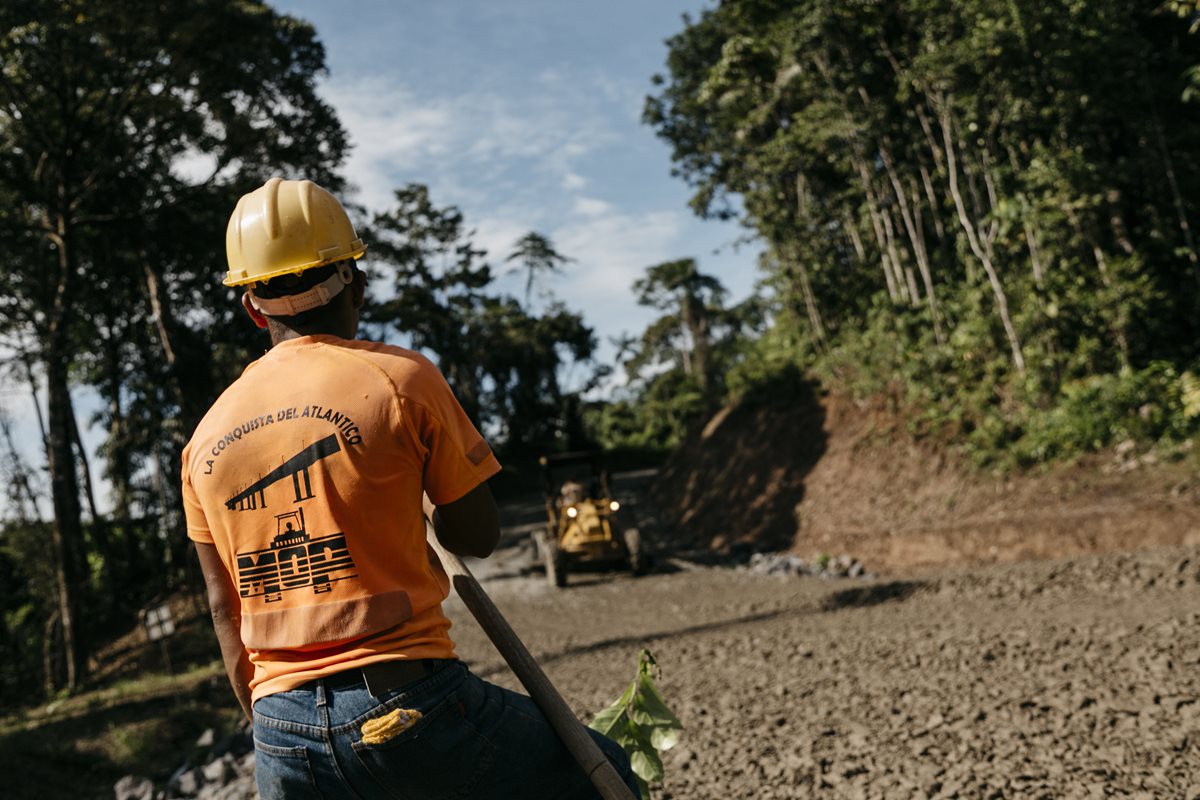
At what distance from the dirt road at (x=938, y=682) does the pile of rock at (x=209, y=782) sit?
2540mm

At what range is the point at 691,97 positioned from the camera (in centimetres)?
3019

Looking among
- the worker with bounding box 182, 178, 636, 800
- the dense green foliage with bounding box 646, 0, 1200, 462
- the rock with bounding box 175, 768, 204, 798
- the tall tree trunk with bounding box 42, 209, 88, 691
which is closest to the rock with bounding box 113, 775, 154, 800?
the rock with bounding box 175, 768, 204, 798

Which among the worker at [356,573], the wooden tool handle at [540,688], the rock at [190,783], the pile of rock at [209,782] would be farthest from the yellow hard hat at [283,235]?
the rock at [190,783]

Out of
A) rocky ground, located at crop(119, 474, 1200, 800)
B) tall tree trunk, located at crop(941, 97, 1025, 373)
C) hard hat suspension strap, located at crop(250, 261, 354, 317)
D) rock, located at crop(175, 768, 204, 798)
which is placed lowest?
rocky ground, located at crop(119, 474, 1200, 800)

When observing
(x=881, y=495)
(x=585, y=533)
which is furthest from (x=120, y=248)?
(x=881, y=495)

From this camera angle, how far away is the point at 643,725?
2.74m

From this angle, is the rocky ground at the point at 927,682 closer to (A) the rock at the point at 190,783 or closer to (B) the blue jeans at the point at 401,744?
(A) the rock at the point at 190,783

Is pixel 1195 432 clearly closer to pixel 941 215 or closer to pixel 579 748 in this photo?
pixel 941 215

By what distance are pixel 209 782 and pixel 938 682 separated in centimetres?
534

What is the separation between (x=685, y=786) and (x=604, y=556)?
12.4 meters

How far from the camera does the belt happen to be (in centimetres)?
156

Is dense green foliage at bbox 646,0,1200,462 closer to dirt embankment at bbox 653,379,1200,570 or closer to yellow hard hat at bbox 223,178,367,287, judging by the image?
dirt embankment at bbox 653,379,1200,570

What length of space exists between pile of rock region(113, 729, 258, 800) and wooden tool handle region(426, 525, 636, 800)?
5079 millimetres

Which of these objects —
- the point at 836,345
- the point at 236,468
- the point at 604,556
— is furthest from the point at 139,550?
the point at 236,468
